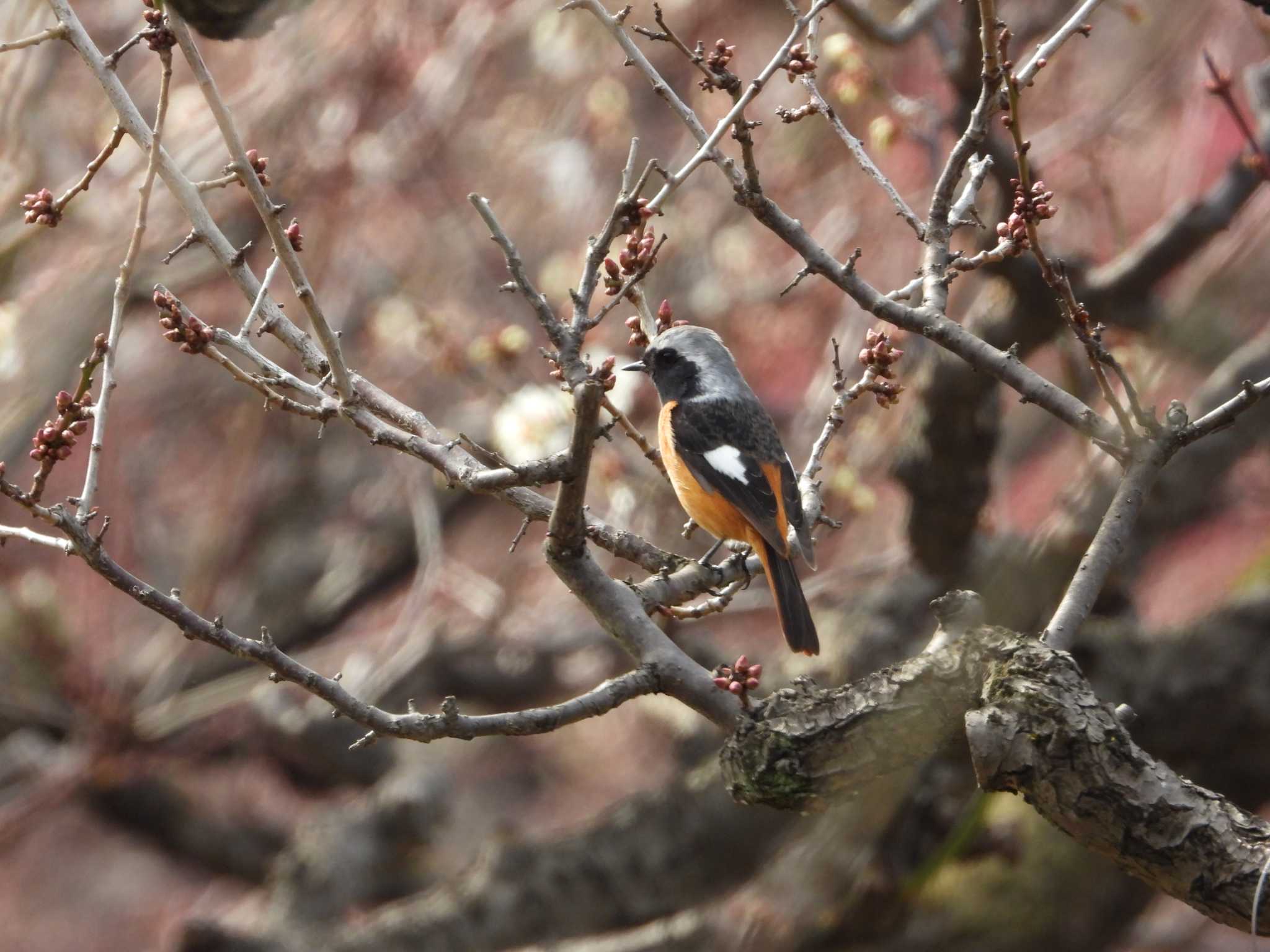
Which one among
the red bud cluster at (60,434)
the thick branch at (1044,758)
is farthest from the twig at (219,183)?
the thick branch at (1044,758)

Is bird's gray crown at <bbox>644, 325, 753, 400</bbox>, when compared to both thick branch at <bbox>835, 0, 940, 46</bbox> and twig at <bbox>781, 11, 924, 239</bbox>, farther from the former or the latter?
twig at <bbox>781, 11, 924, 239</bbox>

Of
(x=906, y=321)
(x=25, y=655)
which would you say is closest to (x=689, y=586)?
(x=906, y=321)

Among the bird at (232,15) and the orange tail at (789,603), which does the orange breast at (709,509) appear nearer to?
the orange tail at (789,603)

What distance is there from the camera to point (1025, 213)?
2891mm

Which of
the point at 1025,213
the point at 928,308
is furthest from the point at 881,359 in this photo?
the point at 1025,213

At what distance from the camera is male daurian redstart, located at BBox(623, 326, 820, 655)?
437 centimetres

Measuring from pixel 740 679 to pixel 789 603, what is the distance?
1.59 m

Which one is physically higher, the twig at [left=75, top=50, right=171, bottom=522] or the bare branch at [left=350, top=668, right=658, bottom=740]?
the twig at [left=75, top=50, right=171, bottom=522]

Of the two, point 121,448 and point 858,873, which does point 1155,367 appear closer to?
point 858,873

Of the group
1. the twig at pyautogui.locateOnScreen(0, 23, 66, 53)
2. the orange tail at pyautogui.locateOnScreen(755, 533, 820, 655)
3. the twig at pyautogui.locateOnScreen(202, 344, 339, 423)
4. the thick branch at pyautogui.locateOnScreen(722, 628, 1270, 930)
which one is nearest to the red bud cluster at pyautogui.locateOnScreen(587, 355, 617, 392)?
the twig at pyautogui.locateOnScreen(202, 344, 339, 423)

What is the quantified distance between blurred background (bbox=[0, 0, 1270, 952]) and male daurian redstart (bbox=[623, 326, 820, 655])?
2.49ft

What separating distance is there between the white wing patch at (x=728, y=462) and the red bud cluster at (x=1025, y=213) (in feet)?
5.60

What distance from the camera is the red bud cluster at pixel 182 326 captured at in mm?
2789

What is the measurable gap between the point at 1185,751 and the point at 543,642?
371 cm
